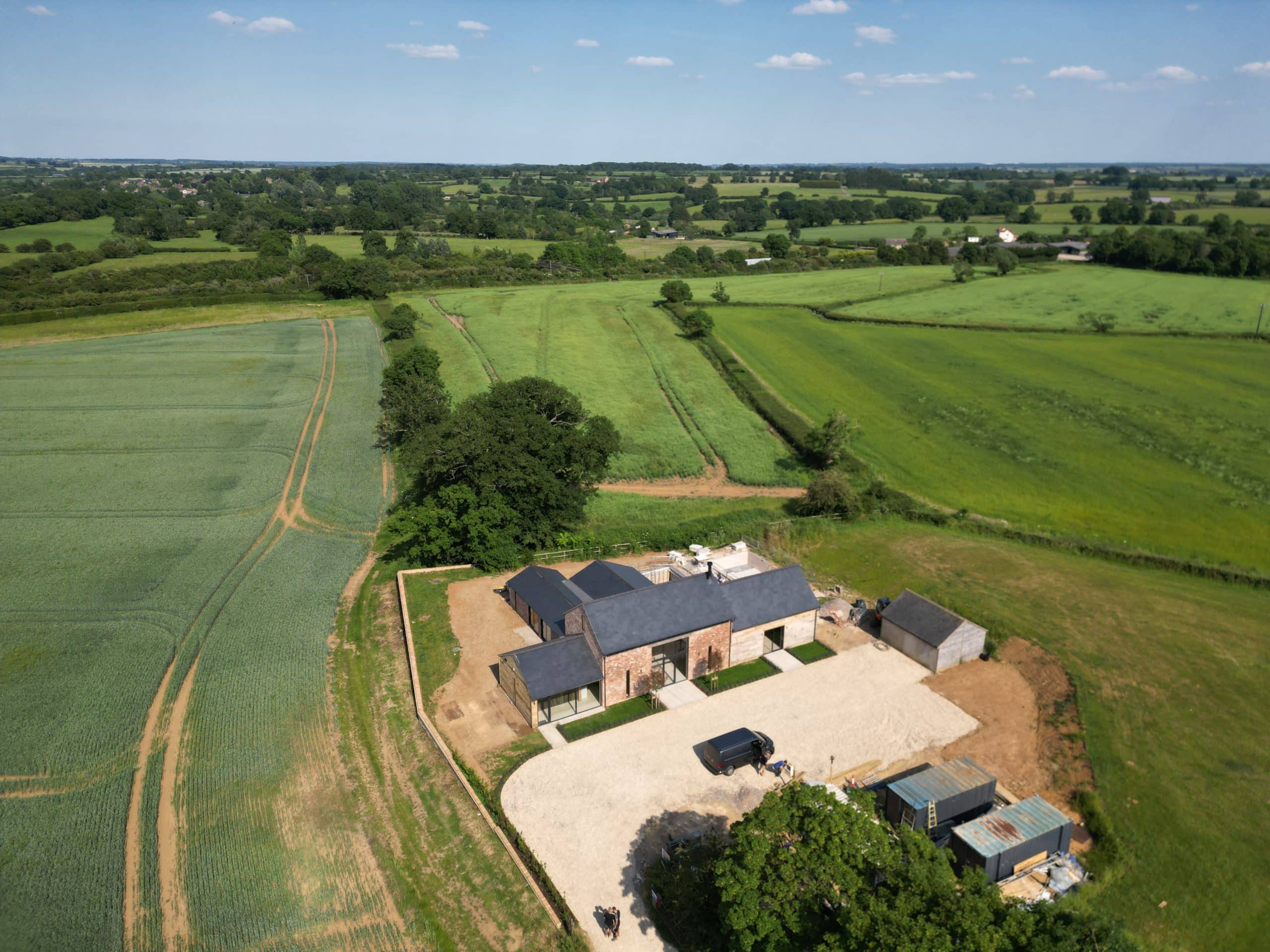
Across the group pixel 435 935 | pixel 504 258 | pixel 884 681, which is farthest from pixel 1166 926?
pixel 504 258

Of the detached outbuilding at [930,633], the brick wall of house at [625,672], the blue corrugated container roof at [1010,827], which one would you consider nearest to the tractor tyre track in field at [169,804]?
the brick wall of house at [625,672]

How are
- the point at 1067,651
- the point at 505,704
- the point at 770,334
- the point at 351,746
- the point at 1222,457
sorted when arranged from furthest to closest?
the point at 770,334, the point at 1222,457, the point at 1067,651, the point at 505,704, the point at 351,746

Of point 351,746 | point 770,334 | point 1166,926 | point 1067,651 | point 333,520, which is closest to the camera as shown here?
point 1166,926

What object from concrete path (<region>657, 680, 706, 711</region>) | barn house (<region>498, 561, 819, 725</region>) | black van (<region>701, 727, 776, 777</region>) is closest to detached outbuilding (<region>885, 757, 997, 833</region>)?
black van (<region>701, 727, 776, 777</region>)

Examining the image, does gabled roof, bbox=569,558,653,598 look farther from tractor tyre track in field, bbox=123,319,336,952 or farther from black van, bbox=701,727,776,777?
tractor tyre track in field, bbox=123,319,336,952

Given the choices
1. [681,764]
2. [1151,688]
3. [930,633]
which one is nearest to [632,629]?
[681,764]

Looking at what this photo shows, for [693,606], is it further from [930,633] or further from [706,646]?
[930,633]

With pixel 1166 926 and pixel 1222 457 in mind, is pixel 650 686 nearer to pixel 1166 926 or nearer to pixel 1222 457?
pixel 1166 926
